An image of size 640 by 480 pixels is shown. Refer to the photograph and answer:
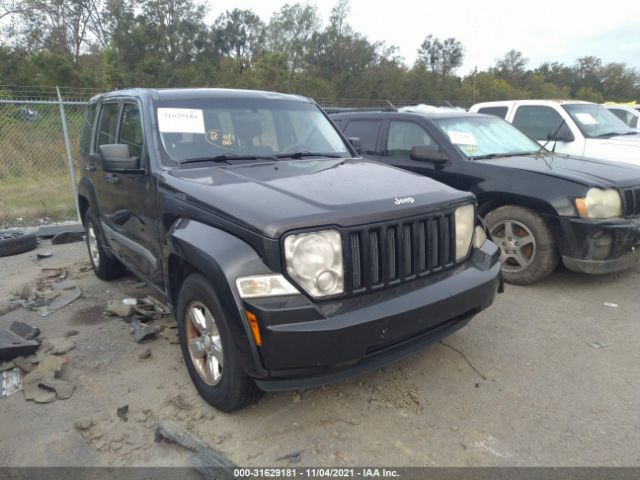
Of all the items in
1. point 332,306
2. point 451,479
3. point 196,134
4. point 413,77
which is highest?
point 413,77

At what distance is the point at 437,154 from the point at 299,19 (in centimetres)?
5267

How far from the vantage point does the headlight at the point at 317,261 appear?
227cm

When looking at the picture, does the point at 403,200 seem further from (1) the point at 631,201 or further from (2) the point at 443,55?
(2) the point at 443,55

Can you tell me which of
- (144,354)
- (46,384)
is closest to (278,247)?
(144,354)

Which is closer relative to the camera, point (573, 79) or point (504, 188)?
point (504, 188)

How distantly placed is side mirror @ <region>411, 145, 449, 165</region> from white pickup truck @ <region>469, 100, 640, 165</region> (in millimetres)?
2507

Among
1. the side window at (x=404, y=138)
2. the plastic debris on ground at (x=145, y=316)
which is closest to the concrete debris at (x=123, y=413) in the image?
the plastic debris on ground at (x=145, y=316)

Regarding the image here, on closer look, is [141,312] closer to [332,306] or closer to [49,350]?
[49,350]

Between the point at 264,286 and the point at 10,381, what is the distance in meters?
2.25

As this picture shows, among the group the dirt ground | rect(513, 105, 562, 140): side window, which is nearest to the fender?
the dirt ground

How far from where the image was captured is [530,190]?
445 centimetres

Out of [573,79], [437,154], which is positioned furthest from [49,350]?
[573,79]

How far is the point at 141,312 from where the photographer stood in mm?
4125

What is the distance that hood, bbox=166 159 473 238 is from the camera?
2.34m
